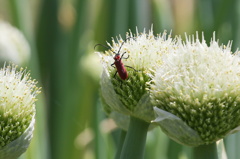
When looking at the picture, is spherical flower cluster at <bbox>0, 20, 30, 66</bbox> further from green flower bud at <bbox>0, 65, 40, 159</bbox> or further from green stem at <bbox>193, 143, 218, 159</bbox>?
green stem at <bbox>193, 143, 218, 159</bbox>

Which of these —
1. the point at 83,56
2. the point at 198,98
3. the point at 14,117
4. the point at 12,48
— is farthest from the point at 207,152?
the point at 83,56

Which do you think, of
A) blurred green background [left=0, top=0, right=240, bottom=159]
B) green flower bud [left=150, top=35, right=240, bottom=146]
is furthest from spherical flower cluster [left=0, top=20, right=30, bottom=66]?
green flower bud [left=150, top=35, right=240, bottom=146]

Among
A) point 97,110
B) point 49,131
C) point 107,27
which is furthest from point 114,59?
point 49,131

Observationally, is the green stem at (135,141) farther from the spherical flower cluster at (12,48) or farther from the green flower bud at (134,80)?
the spherical flower cluster at (12,48)

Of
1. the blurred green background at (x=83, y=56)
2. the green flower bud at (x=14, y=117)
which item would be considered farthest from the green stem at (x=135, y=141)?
the blurred green background at (x=83, y=56)

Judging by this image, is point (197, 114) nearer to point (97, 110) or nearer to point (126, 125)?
point (126, 125)

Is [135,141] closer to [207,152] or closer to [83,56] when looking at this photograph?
[207,152]

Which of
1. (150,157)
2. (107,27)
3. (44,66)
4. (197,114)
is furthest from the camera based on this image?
(44,66)
